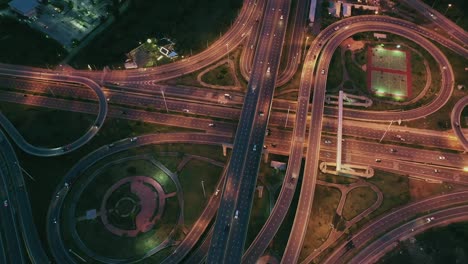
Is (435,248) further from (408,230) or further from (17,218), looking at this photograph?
(17,218)

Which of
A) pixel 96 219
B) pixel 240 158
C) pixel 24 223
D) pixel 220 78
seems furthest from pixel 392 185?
pixel 24 223

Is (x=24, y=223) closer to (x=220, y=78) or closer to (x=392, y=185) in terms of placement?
(x=220, y=78)

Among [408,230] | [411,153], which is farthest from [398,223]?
[411,153]

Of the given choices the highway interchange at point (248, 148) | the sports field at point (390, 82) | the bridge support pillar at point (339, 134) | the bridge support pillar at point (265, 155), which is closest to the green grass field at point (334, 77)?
the highway interchange at point (248, 148)

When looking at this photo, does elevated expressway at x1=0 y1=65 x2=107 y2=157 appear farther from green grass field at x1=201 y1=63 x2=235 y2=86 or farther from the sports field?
the sports field

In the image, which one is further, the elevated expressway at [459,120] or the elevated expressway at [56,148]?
the elevated expressway at [459,120]

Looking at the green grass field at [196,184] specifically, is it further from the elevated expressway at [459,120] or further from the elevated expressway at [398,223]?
the elevated expressway at [459,120]

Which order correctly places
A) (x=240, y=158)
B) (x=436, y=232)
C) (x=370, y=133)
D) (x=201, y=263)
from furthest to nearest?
1. (x=370, y=133)
2. (x=240, y=158)
3. (x=436, y=232)
4. (x=201, y=263)

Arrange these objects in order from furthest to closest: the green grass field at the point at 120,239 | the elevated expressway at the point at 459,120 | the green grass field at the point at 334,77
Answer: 1. the green grass field at the point at 334,77
2. the elevated expressway at the point at 459,120
3. the green grass field at the point at 120,239
